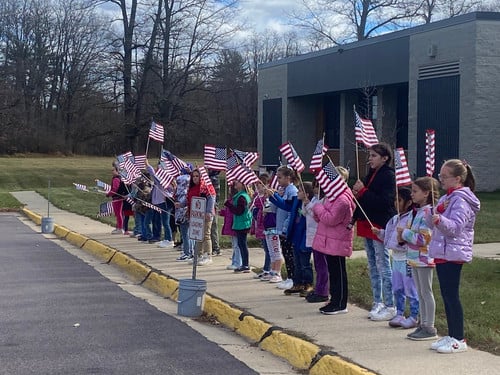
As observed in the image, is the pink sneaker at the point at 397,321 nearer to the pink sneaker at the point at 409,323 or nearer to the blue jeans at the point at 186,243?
the pink sneaker at the point at 409,323

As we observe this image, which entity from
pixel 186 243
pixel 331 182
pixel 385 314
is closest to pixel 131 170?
pixel 186 243

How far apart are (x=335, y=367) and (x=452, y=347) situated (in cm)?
109

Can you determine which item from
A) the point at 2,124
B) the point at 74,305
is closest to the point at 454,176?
the point at 74,305

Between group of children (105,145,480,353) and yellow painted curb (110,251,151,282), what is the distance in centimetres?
209

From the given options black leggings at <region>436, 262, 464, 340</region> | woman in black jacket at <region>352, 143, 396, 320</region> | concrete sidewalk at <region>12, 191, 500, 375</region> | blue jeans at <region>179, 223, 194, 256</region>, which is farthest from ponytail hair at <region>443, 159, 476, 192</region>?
blue jeans at <region>179, 223, 194, 256</region>

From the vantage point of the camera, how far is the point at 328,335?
7473 mm

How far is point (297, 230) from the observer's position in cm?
956

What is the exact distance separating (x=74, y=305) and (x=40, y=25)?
68399mm

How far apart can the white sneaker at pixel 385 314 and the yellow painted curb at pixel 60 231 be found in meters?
11.6

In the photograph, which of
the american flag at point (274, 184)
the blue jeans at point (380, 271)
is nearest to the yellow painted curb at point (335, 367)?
the blue jeans at point (380, 271)

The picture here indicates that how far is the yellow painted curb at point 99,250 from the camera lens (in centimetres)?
1432

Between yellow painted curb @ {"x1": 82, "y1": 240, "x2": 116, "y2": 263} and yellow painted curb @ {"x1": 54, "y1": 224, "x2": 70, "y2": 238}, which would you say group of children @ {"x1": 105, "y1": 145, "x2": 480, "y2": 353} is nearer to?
yellow painted curb @ {"x1": 82, "y1": 240, "x2": 116, "y2": 263}

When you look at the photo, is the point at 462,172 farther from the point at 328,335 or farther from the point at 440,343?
the point at 328,335

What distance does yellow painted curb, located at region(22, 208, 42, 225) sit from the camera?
22650 mm
